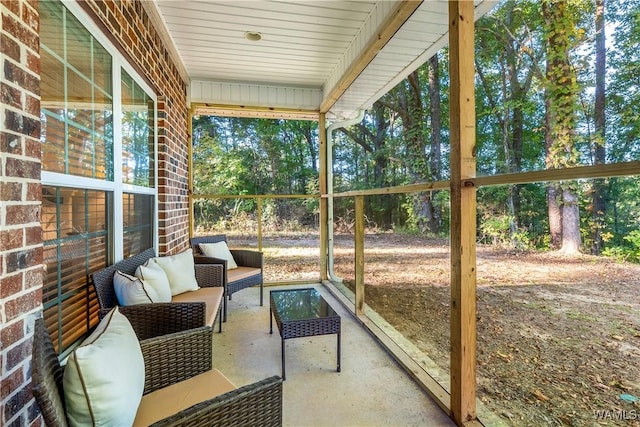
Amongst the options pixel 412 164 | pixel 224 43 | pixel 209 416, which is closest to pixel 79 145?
pixel 209 416

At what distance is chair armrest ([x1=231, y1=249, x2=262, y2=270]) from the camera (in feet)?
12.6

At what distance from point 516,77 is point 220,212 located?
503 cm

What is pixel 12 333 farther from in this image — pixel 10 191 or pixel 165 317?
pixel 165 317

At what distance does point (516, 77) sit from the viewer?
282 cm

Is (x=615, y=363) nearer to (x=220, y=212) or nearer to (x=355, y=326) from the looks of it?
(x=355, y=326)

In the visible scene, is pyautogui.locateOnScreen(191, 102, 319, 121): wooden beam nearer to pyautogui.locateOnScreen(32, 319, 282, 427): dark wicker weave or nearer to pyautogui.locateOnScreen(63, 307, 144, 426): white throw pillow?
pyautogui.locateOnScreen(32, 319, 282, 427): dark wicker weave

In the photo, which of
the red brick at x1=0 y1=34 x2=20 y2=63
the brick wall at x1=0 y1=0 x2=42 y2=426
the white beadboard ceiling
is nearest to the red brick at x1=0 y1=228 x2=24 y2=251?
the brick wall at x1=0 y1=0 x2=42 y2=426

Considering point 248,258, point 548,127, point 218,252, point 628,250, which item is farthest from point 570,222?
point 218,252

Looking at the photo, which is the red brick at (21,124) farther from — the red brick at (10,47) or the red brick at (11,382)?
the red brick at (11,382)

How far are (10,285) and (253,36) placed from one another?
2851mm

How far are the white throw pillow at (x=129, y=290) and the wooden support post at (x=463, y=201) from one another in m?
1.88

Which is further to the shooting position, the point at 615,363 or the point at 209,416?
the point at 615,363

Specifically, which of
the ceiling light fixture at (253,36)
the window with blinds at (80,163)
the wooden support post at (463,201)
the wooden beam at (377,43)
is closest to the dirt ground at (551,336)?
the wooden support post at (463,201)

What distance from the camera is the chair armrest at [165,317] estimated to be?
6.25ft
